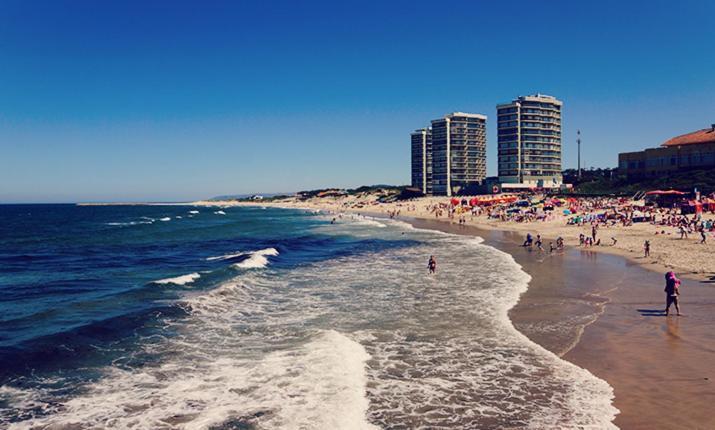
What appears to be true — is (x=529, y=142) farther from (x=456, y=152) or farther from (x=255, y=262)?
(x=255, y=262)

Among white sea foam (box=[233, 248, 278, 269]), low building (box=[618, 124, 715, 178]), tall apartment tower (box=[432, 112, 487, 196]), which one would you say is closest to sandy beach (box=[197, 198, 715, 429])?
white sea foam (box=[233, 248, 278, 269])

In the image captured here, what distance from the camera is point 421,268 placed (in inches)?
1113

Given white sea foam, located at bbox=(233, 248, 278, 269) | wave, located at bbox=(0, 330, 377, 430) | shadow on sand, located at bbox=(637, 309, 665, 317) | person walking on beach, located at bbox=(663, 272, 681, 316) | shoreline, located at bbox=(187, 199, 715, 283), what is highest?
person walking on beach, located at bbox=(663, 272, 681, 316)

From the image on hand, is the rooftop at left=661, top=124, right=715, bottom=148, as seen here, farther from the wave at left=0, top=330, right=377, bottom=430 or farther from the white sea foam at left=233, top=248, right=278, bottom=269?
the wave at left=0, top=330, right=377, bottom=430

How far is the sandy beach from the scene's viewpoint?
9.41m

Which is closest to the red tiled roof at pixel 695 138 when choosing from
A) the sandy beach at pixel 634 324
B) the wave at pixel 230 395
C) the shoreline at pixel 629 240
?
the shoreline at pixel 629 240

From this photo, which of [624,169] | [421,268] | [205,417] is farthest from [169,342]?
[624,169]

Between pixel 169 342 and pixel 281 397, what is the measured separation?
19.1ft

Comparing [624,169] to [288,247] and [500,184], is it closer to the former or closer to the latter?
[500,184]

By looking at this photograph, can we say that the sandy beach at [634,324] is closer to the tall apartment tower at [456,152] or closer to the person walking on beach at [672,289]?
the person walking on beach at [672,289]

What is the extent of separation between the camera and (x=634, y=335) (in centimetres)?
1353

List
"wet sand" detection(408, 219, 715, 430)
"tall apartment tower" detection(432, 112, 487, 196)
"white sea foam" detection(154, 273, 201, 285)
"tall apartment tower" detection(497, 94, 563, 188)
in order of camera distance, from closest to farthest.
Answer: "wet sand" detection(408, 219, 715, 430) → "white sea foam" detection(154, 273, 201, 285) → "tall apartment tower" detection(497, 94, 563, 188) → "tall apartment tower" detection(432, 112, 487, 196)

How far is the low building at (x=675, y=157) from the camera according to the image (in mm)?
72938

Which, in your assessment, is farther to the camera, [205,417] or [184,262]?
[184,262]
